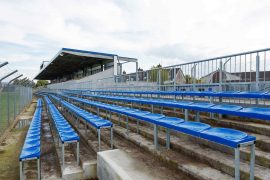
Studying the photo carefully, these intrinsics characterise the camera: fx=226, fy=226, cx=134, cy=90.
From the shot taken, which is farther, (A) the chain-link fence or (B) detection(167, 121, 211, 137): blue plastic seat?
(A) the chain-link fence

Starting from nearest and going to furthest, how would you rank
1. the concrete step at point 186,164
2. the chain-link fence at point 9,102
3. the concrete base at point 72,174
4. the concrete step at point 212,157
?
the concrete step at point 212,157
the concrete step at point 186,164
the concrete base at point 72,174
the chain-link fence at point 9,102

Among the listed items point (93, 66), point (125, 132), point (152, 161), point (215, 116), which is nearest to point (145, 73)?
point (125, 132)

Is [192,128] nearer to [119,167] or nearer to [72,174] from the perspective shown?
[119,167]

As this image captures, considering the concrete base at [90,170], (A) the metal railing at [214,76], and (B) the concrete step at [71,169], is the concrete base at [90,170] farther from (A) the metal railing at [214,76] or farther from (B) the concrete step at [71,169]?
(A) the metal railing at [214,76]

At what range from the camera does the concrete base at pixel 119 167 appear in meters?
2.93

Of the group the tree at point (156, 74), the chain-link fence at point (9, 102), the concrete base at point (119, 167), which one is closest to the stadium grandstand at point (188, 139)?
the concrete base at point (119, 167)

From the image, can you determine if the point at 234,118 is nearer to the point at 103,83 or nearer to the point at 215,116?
the point at 215,116

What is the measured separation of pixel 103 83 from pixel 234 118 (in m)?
10.3

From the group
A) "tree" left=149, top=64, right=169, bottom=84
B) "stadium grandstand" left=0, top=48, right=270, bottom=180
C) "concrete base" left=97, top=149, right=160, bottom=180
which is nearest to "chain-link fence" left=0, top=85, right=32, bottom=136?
"stadium grandstand" left=0, top=48, right=270, bottom=180

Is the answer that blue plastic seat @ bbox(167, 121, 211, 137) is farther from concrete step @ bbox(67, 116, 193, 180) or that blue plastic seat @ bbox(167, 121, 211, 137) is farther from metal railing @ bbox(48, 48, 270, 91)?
metal railing @ bbox(48, 48, 270, 91)

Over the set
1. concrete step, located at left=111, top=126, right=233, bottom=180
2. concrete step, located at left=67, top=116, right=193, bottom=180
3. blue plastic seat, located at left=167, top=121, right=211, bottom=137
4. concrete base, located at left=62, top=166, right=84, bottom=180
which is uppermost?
blue plastic seat, located at left=167, top=121, right=211, bottom=137

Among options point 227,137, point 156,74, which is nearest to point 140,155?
point 227,137

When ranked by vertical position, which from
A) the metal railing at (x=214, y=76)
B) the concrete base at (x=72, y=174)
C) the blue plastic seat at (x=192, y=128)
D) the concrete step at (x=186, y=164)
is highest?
the metal railing at (x=214, y=76)

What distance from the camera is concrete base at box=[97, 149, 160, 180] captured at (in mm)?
2934
